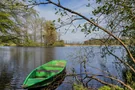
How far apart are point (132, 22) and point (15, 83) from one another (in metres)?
9.59

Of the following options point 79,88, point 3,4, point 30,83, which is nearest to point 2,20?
point 3,4

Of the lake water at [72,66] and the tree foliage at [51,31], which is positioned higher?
the tree foliage at [51,31]

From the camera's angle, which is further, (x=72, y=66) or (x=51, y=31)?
(x=72, y=66)

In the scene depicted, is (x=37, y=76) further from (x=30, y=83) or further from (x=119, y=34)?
(x=119, y=34)

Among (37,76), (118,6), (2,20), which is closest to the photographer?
(118,6)

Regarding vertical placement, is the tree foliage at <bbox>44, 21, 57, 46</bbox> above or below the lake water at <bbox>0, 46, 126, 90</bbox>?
above

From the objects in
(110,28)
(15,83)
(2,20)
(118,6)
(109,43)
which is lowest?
(15,83)

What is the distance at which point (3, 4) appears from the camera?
13.6m

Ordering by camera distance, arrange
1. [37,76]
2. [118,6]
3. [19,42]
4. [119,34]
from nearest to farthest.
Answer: [118,6] → [119,34] → [37,76] → [19,42]

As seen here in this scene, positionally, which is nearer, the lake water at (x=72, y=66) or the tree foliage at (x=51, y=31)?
the tree foliage at (x=51, y=31)

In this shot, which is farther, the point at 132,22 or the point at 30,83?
the point at 30,83

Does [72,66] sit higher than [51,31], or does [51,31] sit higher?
[51,31]

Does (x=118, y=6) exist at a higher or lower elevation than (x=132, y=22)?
higher

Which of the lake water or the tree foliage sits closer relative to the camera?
the tree foliage
